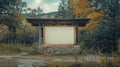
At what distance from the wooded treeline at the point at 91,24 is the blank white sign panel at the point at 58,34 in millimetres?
1401

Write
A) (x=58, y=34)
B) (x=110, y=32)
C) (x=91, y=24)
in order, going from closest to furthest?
(x=110, y=32), (x=58, y=34), (x=91, y=24)

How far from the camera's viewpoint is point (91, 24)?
33.2m

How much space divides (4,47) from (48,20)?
24.4 feet

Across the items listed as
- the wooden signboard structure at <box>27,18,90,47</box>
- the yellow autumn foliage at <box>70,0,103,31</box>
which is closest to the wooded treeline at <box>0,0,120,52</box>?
the yellow autumn foliage at <box>70,0,103,31</box>

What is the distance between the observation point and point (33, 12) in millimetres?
75188

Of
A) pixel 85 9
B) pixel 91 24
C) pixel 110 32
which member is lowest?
pixel 110 32

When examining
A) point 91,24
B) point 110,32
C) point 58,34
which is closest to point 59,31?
point 58,34

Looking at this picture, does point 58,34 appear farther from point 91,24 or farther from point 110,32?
point 91,24

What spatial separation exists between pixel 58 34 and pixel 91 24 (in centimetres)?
664

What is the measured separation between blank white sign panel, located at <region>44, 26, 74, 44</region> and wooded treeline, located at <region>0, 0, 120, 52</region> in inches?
55.2

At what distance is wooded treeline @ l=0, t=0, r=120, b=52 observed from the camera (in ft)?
85.2

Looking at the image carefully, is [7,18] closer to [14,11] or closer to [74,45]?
[14,11]

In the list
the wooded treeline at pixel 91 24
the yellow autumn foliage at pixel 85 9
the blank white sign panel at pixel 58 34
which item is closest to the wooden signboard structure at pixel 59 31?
the blank white sign panel at pixel 58 34

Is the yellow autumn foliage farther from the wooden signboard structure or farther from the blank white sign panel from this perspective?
the blank white sign panel
